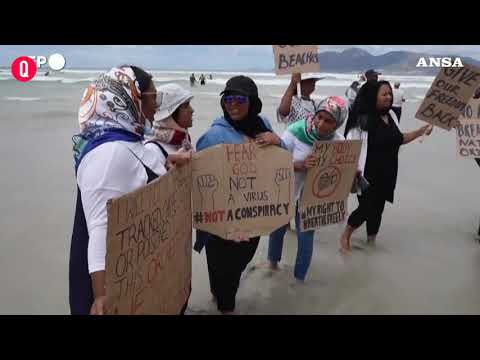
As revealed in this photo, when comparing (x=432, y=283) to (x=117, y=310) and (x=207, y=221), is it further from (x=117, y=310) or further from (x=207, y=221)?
(x=117, y=310)

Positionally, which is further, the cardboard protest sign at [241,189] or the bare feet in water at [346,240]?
the bare feet in water at [346,240]

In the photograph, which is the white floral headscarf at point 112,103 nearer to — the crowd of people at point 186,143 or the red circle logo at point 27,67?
the crowd of people at point 186,143

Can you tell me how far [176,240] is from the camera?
217 centimetres

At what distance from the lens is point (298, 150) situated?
11.0 feet

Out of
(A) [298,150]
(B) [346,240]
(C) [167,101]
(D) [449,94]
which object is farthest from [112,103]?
(D) [449,94]

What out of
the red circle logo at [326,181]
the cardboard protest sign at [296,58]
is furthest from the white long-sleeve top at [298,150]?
the cardboard protest sign at [296,58]

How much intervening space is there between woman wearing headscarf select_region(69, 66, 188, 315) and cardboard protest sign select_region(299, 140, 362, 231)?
1.54 meters

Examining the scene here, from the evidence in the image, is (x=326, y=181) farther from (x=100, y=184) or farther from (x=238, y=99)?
(x=100, y=184)

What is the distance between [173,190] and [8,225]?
12.2 feet

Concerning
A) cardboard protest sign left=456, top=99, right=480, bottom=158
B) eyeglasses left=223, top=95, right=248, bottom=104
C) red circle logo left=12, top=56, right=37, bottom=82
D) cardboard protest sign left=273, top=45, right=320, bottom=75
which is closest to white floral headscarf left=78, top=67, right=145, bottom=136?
eyeglasses left=223, top=95, right=248, bottom=104

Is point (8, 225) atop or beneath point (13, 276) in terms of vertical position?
atop

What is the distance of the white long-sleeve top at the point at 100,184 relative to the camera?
1.55 metres

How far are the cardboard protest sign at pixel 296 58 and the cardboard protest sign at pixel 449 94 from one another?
3.84 ft

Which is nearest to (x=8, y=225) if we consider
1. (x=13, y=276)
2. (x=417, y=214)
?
(x=13, y=276)
